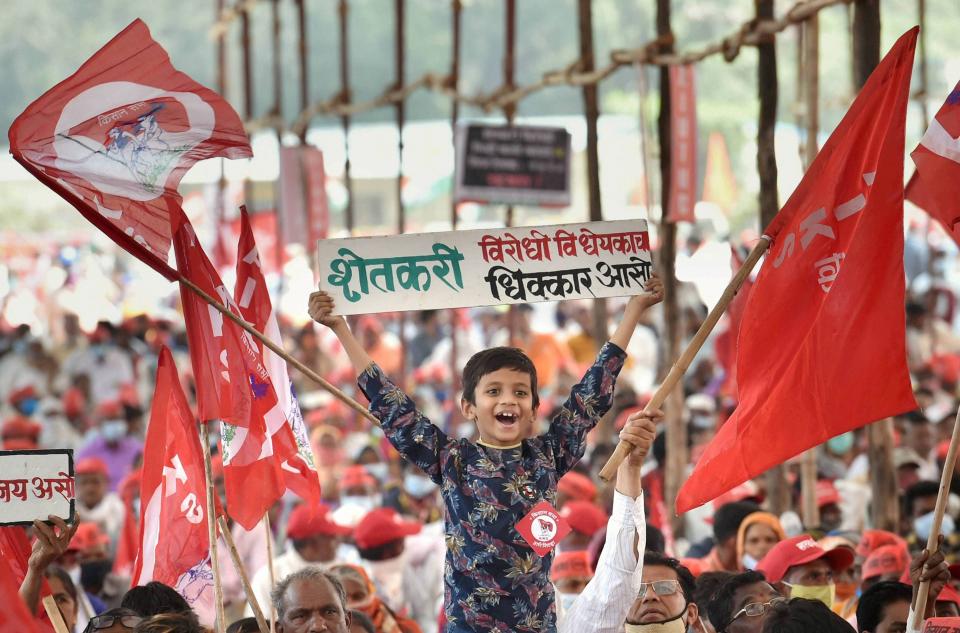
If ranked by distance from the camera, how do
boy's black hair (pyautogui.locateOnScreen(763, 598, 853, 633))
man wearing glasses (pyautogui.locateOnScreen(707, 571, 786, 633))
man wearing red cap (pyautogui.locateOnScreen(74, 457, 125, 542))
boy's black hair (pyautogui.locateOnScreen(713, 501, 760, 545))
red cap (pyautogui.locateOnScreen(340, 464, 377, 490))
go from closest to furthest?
boy's black hair (pyautogui.locateOnScreen(763, 598, 853, 633)) < man wearing glasses (pyautogui.locateOnScreen(707, 571, 786, 633)) < boy's black hair (pyautogui.locateOnScreen(713, 501, 760, 545)) < man wearing red cap (pyautogui.locateOnScreen(74, 457, 125, 542)) < red cap (pyautogui.locateOnScreen(340, 464, 377, 490))

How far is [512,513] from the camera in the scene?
16.5 ft

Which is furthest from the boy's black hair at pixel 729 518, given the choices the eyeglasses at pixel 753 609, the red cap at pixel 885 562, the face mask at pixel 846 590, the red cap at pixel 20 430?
the red cap at pixel 20 430

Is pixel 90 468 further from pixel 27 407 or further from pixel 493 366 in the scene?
pixel 493 366

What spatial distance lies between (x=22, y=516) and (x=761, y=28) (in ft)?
18.9

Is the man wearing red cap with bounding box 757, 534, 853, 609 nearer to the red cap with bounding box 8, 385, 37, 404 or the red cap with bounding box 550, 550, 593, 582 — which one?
the red cap with bounding box 550, 550, 593, 582

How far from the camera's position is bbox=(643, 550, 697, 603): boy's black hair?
5.82 metres

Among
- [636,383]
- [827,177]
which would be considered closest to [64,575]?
[827,177]

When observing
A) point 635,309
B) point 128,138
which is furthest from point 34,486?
point 635,309

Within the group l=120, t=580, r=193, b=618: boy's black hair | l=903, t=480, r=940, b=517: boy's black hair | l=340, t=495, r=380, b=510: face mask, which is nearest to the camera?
l=120, t=580, r=193, b=618: boy's black hair

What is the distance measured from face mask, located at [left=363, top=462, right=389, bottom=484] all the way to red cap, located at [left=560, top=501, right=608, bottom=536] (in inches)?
193

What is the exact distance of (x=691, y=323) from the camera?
19.7m

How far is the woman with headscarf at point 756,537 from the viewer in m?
7.96

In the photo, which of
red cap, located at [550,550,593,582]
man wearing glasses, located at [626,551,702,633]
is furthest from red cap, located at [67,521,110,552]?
man wearing glasses, located at [626,551,702,633]

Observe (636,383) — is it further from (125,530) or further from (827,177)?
(827,177)
